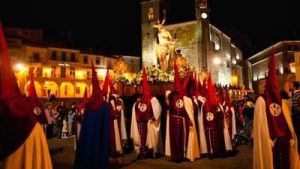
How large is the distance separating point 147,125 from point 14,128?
7329 millimetres

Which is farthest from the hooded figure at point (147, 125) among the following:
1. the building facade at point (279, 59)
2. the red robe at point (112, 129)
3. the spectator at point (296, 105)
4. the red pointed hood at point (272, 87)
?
the building facade at point (279, 59)

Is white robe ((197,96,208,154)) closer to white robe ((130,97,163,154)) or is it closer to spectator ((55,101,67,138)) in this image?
white robe ((130,97,163,154))

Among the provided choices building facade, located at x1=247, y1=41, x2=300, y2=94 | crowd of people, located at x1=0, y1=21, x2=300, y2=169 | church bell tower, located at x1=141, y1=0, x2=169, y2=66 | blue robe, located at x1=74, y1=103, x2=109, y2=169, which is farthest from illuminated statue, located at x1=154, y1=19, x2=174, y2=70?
building facade, located at x1=247, y1=41, x2=300, y2=94

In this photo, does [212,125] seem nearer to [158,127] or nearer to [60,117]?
[158,127]

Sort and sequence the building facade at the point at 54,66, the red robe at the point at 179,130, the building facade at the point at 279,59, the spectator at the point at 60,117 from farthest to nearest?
1. the building facade at the point at 279,59
2. the building facade at the point at 54,66
3. the spectator at the point at 60,117
4. the red robe at the point at 179,130

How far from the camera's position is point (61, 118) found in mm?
18453

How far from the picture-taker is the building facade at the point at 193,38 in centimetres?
4406

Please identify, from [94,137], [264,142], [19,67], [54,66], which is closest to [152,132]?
[94,137]

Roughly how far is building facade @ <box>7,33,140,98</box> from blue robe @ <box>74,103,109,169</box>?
38.5 m

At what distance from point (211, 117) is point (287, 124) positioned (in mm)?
4172

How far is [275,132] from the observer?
5762 mm

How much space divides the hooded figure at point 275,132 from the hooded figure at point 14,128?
4.02 metres

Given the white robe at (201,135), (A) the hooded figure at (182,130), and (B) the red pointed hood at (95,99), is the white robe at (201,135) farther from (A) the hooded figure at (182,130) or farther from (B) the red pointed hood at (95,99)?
(B) the red pointed hood at (95,99)

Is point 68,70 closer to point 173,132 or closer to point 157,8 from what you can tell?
point 157,8
